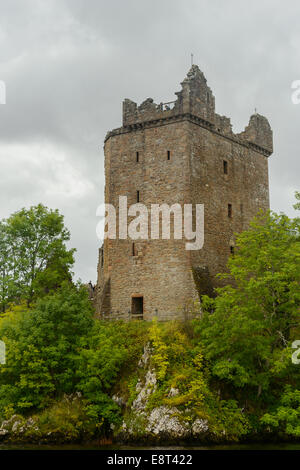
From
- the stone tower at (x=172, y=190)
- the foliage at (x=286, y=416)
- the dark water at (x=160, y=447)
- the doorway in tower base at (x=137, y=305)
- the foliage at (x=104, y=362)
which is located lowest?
the dark water at (x=160, y=447)

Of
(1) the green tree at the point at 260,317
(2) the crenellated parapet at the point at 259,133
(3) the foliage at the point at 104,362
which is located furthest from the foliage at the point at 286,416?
(2) the crenellated parapet at the point at 259,133

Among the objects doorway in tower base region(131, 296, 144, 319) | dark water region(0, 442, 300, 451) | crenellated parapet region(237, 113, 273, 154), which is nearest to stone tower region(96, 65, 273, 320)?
doorway in tower base region(131, 296, 144, 319)

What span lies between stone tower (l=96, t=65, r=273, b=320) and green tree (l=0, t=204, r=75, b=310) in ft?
10.5

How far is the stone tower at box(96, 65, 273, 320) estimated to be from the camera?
35844mm

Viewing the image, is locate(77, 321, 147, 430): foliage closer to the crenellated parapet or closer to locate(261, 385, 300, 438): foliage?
locate(261, 385, 300, 438): foliage

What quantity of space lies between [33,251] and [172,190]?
10.3 m

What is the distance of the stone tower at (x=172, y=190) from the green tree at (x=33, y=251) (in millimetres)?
3208

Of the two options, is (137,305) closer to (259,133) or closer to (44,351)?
(44,351)

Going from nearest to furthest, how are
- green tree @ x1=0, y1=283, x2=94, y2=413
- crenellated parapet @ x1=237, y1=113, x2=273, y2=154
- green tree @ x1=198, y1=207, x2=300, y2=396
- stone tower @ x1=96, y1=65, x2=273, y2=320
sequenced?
green tree @ x1=198, y1=207, x2=300, y2=396
green tree @ x1=0, y1=283, x2=94, y2=413
stone tower @ x1=96, y1=65, x2=273, y2=320
crenellated parapet @ x1=237, y1=113, x2=273, y2=154

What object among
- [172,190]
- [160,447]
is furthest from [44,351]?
[172,190]

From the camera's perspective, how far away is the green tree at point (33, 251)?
39.8 metres

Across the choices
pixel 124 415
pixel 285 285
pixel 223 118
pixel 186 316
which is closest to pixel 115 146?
pixel 223 118

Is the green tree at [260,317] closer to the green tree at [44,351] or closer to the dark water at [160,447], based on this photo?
the dark water at [160,447]

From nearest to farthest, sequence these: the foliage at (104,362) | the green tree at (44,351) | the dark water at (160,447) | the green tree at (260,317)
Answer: the dark water at (160,447) < the green tree at (260,317) < the foliage at (104,362) < the green tree at (44,351)
